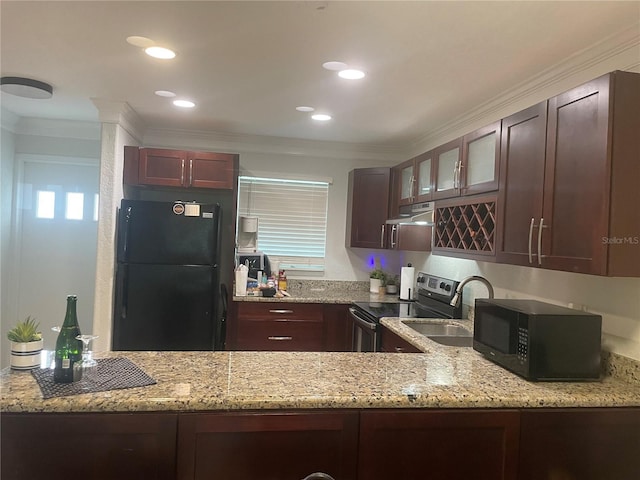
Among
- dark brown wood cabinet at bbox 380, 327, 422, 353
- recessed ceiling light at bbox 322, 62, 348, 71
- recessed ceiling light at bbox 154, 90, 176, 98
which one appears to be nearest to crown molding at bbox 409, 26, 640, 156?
recessed ceiling light at bbox 322, 62, 348, 71

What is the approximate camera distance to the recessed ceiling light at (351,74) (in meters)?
2.45

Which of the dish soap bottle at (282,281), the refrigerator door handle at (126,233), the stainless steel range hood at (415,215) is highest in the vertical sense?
the stainless steel range hood at (415,215)

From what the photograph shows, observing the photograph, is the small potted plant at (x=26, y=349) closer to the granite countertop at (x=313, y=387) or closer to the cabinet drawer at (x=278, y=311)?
the granite countertop at (x=313, y=387)

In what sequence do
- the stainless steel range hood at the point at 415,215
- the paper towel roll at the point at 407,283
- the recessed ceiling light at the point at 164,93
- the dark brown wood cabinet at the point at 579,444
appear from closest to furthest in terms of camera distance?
the dark brown wood cabinet at the point at 579,444 → the recessed ceiling light at the point at 164,93 → the stainless steel range hood at the point at 415,215 → the paper towel roll at the point at 407,283

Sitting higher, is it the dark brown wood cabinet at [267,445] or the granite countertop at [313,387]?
the granite countertop at [313,387]

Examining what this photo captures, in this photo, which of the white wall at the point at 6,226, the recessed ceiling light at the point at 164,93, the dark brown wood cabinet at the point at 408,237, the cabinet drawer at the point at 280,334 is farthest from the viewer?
the white wall at the point at 6,226

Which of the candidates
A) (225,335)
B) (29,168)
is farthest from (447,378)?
(29,168)

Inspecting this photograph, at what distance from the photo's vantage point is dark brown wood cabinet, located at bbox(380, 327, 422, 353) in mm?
2502

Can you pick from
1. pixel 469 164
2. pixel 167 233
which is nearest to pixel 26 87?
pixel 167 233

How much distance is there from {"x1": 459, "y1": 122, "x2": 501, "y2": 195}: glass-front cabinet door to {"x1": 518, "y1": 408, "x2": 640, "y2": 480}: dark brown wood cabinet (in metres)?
1.13

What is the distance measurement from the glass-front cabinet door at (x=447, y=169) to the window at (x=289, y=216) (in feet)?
5.39

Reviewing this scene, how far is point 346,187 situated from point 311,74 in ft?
6.76

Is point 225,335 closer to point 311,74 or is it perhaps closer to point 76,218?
point 76,218

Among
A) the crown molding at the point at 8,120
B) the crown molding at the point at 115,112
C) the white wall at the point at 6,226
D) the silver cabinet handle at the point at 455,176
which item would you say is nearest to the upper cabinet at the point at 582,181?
the silver cabinet handle at the point at 455,176
